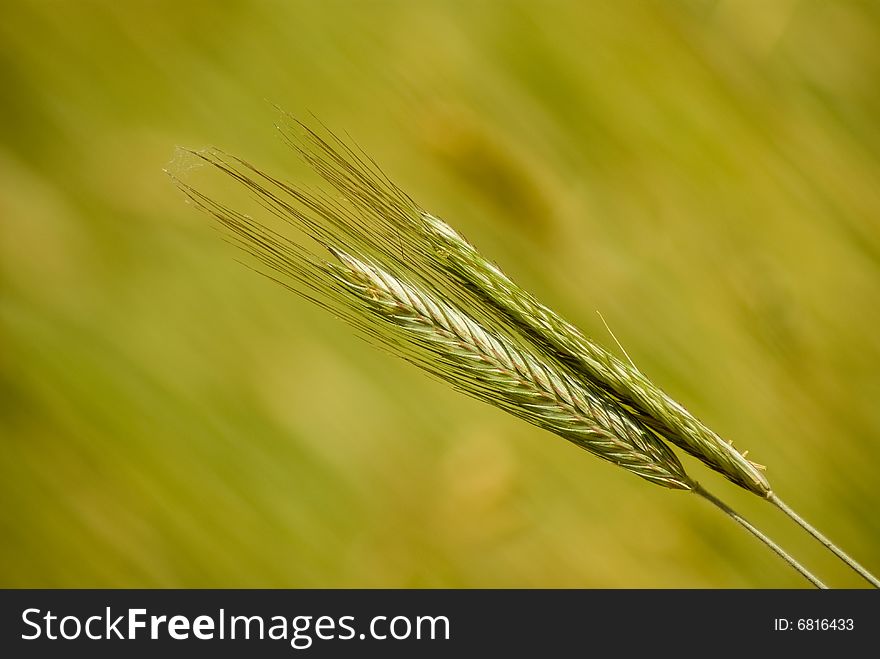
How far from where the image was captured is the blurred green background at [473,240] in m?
1.02

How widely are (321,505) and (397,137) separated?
614mm

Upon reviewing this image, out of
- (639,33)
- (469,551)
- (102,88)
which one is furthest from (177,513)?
(639,33)

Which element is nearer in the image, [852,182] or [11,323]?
[11,323]

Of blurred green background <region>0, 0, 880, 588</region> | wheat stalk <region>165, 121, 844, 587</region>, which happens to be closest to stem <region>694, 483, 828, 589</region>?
wheat stalk <region>165, 121, 844, 587</region>

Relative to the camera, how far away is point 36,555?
984mm

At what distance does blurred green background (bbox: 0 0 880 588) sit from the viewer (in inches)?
40.3

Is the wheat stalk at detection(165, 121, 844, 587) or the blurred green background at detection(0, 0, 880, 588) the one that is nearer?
the wheat stalk at detection(165, 121, 844, 587)

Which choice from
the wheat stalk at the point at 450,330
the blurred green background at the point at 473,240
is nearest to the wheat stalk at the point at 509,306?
the wheat stalk at the point at 450,330

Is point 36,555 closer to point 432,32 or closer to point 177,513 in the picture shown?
point 177,513

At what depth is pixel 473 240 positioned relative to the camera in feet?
3.58

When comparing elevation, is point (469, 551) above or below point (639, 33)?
below

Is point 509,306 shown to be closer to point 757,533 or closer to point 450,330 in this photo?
point 450,330

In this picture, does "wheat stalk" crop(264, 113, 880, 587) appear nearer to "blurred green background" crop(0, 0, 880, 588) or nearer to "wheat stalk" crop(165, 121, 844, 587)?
"wheat stalk" crop(165, 121, 844, 587)
